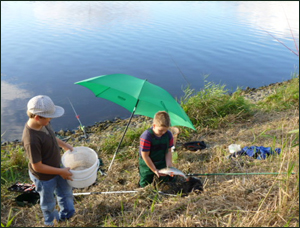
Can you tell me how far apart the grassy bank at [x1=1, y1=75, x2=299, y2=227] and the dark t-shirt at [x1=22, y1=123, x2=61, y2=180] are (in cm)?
66

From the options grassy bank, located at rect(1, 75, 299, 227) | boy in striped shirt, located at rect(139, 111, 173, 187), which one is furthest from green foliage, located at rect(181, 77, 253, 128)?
boy in striped shirt, located at rect(139, 111, 173, 187)

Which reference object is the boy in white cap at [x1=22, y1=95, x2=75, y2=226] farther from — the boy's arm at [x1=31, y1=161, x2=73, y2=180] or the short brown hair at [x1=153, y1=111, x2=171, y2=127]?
the short brown hair at [x1=153, y1=111, x2=171, y2=127]

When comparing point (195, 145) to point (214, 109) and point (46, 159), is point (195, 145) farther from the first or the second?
point (46, 159)

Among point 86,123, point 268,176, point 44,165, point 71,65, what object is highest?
point 44,165

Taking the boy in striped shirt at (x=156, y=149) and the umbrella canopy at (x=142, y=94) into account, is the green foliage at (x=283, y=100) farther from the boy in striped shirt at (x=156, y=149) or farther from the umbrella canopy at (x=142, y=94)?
the boy in striped shirt at (x=156, y=149)

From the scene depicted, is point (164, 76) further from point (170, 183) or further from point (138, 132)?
point (170, 183)

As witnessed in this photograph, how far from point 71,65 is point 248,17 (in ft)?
50.1

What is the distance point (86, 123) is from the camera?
26.0 ft

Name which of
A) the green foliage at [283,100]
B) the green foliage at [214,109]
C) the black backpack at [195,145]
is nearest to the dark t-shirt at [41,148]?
the black backpack at [195,145]

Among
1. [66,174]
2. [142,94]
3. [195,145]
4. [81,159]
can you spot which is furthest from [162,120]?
[195,145]

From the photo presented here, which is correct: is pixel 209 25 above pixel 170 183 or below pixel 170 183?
above

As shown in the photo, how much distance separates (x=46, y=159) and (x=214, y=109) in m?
4.32

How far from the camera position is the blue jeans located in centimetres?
297

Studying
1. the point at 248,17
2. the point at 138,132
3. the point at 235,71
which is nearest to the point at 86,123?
the point at 138,132
